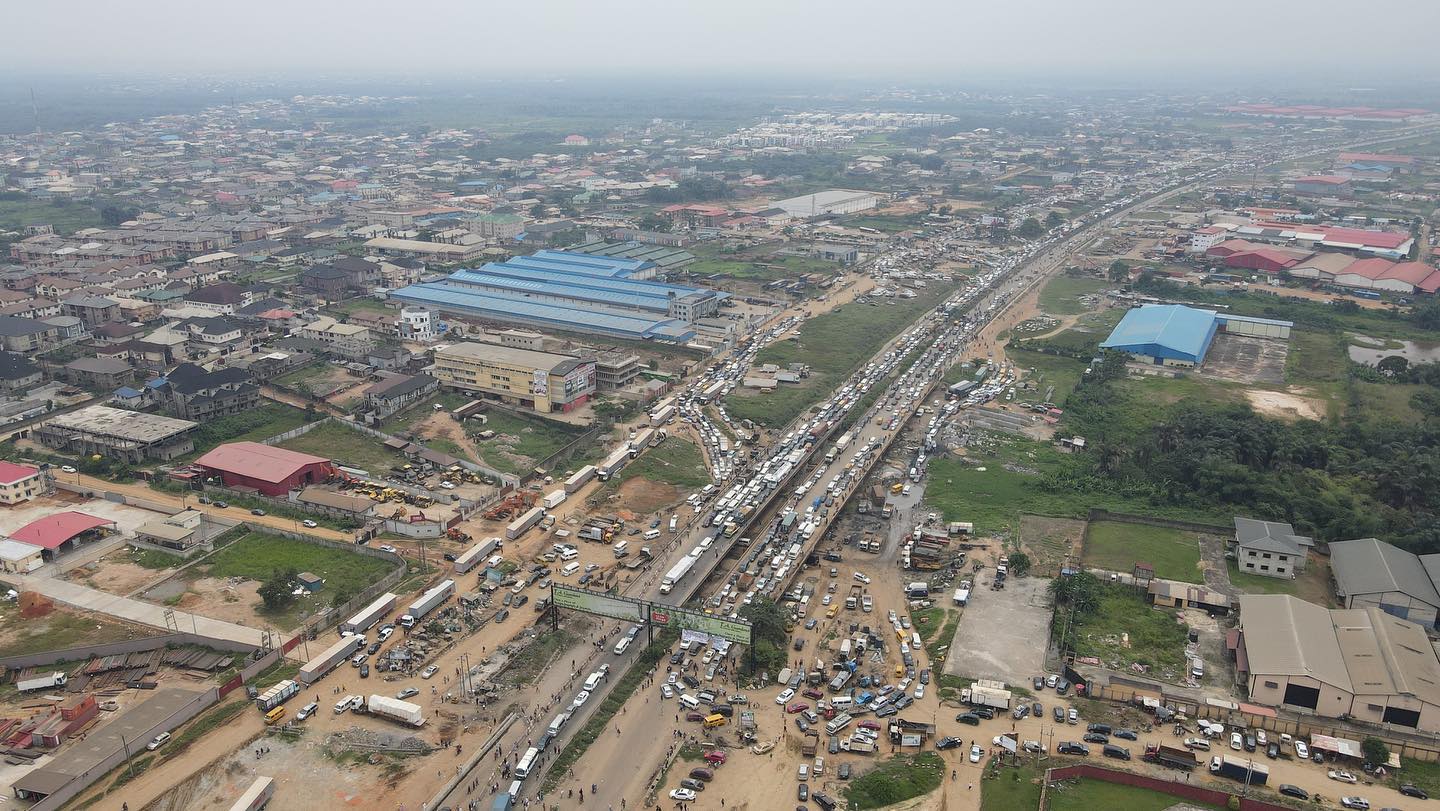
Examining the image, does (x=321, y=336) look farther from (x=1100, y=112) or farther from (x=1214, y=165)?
(x=1100, y=112)

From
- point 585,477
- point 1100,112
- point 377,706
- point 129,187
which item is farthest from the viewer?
point 1100,112

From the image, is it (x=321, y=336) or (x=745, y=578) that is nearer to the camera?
(x=745, y=578)

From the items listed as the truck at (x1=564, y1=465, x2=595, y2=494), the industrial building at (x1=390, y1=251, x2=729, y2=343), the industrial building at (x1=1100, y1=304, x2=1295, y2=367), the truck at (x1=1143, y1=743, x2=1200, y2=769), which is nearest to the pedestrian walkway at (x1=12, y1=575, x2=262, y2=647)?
the truck at (x1=564, y1=465, x2=595, y2=494)

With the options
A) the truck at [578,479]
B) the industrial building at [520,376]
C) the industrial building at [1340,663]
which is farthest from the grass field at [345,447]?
the industrial building at [1340,663]

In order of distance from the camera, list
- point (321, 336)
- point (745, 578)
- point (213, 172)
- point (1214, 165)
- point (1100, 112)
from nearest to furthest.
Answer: point (745, 578) < point (321, 336) < point (213, 172) < point (1214, 165) < point (1100, 112)

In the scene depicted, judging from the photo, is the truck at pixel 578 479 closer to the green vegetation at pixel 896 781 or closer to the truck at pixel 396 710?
the truck at pixel 396 710

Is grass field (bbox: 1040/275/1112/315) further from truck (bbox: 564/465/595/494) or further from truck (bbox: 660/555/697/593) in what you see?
truck (bbox: 660/555/697/593)

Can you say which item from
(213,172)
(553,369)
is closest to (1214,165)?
(553,369)
